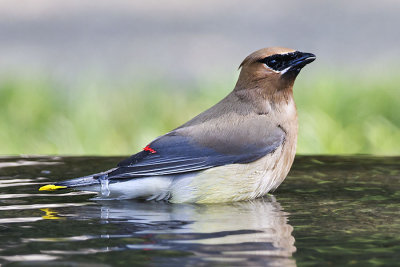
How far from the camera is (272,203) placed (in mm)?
4852

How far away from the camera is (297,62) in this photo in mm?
5504

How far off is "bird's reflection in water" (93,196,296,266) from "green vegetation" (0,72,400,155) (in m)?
3.81

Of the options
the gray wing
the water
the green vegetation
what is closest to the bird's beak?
the gray wing

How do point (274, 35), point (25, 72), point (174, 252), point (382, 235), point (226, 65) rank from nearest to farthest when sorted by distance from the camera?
point (174, 252)
point (382, 235)
point (25, 72)
point (226, 65)
point (274, 35)

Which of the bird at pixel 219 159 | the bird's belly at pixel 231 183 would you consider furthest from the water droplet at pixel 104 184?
the bird's belly at pixel 231 183

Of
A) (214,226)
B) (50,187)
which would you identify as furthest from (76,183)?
(214,226)

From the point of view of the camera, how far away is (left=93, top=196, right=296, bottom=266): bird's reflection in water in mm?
3336

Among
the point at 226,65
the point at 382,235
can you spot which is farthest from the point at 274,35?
the point at 382,235

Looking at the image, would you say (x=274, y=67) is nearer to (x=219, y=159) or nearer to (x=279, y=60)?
(x=279, y=60)

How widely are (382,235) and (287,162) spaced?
1.74 metres

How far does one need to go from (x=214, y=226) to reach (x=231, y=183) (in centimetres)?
114

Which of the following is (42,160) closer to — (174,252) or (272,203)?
(272,203)

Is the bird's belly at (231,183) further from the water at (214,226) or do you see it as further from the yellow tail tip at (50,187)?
the yellow tail tip at (50,187)

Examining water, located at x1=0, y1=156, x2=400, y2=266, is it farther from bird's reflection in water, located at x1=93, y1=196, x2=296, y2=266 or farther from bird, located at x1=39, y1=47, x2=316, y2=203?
bird, located at x1=39, y1=47, x2=316, y2=203
